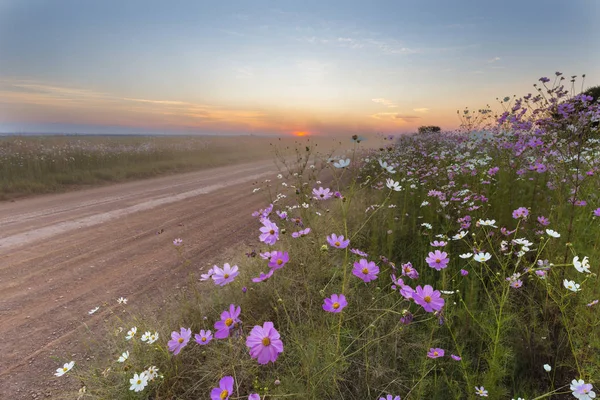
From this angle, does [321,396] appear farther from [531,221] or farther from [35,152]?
[35,152]

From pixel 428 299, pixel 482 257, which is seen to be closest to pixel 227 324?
pixel 428 299

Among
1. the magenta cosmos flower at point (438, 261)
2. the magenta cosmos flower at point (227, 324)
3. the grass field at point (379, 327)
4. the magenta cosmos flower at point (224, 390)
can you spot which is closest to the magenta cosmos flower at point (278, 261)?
the grass field at point (379, 327)

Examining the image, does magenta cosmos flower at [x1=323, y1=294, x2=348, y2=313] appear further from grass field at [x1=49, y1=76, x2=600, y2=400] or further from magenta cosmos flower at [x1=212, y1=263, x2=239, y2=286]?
magenta cosmos flower at [x1=212, y1=263, x2=239, y2=286]

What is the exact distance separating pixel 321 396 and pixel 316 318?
68 cm

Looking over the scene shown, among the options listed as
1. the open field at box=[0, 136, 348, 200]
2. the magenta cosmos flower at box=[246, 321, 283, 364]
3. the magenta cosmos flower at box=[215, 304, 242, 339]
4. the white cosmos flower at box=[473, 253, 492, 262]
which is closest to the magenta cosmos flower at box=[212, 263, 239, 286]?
the magenta cosmos flower at box=[215, 304, 242, 339]

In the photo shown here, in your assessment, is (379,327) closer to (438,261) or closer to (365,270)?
(438,261)

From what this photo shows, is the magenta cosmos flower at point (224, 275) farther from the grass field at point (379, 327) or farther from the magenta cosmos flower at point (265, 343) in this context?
the magenta cosmos flower at point (265, 343)

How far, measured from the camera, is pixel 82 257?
4320mm

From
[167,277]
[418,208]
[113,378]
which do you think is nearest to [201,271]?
[167,277]

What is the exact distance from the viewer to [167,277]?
390cm

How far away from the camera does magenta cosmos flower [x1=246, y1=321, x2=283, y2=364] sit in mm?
1317

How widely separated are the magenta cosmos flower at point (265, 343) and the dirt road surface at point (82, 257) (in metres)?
1.95

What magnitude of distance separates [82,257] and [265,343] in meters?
4.02

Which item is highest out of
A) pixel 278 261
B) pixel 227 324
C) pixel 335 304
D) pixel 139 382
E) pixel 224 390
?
pixel 278 261
